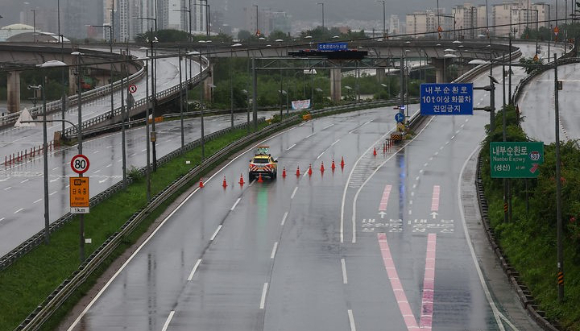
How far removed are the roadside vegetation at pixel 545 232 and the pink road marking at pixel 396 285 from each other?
5.02 metres

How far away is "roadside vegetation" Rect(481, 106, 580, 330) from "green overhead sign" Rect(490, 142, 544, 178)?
39.7 inches

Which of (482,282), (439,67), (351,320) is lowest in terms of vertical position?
(351,320)

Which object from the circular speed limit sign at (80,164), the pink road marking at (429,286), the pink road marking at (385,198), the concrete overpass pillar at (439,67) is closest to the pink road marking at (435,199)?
the pink road marking at (385,198)

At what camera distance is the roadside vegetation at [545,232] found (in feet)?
141

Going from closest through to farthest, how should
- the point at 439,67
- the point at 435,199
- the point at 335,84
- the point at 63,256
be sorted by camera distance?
the point at 63,256
the point at 435,199
the point at 439,67
the point at 335,84

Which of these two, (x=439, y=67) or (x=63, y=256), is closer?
(x=63, y=256)

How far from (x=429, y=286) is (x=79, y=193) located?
1642 centimetres

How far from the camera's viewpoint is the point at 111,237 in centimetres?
5469

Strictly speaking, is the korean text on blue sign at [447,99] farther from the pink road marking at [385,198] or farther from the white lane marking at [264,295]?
the white lane marking at [264,295]

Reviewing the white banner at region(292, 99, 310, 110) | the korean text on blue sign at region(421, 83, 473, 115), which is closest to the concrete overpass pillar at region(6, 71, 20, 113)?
the white banner at region(292, 99, 310, 110)

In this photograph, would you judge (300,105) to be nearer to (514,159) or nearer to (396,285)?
(514,159)

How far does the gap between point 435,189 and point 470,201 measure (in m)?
4.86

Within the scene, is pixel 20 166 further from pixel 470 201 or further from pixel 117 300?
pixel 117 300

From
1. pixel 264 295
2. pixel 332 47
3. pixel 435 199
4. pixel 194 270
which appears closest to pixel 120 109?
pixel 332 47
